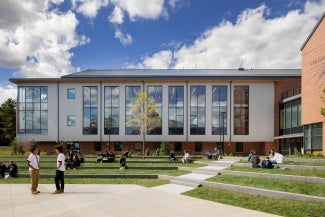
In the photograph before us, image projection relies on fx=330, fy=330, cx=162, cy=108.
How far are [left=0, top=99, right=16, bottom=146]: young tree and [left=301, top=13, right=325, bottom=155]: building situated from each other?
2493 inches

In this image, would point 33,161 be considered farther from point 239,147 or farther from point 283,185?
point 239,147

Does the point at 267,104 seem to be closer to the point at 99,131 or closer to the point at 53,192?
the point at 99,131

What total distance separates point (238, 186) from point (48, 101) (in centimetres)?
4033

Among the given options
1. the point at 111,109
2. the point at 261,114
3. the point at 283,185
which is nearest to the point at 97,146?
the point at 111,109

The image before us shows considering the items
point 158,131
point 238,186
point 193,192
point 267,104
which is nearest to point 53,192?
point 193,192

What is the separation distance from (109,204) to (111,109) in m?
37.5

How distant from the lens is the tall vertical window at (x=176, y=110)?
157 ft

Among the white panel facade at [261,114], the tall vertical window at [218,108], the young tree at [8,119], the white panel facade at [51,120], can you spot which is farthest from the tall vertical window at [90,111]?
the young tree at [8,119]

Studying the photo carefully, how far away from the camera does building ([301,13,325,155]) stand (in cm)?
2677

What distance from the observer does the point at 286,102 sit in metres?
43.5

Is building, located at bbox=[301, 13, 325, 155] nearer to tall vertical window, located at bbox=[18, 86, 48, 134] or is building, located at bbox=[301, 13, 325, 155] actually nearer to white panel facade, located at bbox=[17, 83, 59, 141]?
white panel facade, located at bbox=[17, 83, 59, 141]

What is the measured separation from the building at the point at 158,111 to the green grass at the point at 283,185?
32389 mm

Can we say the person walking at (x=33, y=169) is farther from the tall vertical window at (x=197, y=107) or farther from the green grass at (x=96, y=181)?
the tall vertical window at (x=197, y=107)

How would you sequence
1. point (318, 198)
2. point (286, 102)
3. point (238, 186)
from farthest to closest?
point (286, 102)
point (238, 186)
point (318, 198)
